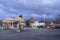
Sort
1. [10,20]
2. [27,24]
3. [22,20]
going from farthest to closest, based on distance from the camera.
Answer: [22,20], [27,24], [10,20]

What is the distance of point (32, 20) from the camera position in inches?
4983

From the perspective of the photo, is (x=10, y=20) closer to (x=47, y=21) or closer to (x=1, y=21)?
(x=1, y=21)

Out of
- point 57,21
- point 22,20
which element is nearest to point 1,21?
point 22,20

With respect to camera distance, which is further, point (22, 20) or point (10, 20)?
point (22, 20)

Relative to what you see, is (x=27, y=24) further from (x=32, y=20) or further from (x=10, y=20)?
(x=10, y=20)

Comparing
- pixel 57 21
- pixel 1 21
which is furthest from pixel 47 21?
pixel 1 21

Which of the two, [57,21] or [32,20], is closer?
[57,21]

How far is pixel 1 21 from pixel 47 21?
29.4 m

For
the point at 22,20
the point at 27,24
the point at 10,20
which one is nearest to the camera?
the point at 10,20

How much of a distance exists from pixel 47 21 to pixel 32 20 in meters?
11.3

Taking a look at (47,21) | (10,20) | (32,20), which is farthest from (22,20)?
(10,20)

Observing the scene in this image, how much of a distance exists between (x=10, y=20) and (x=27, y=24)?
2356 centimetres

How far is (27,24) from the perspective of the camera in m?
114

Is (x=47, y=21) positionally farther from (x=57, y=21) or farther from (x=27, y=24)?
(x=27, y=24)
